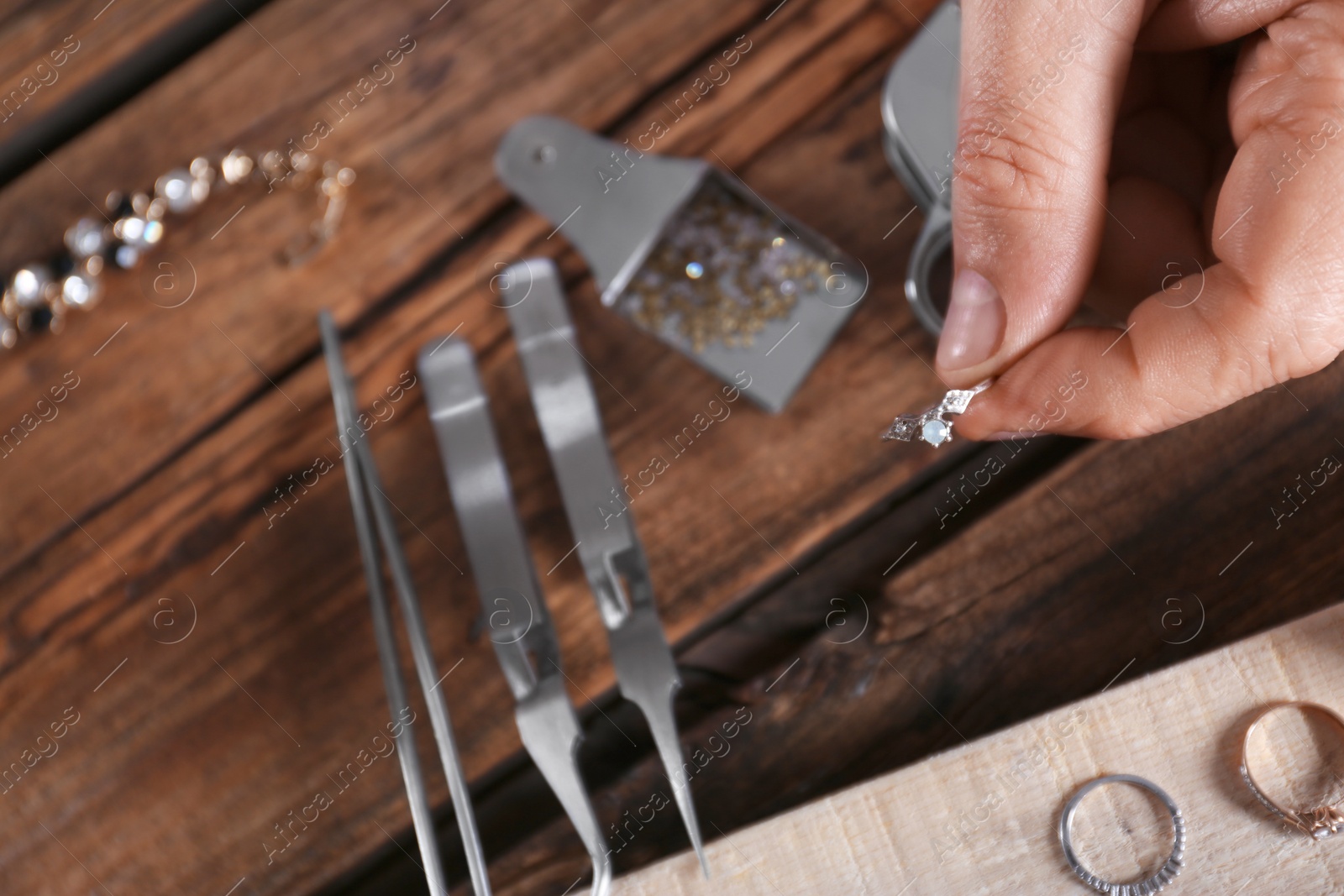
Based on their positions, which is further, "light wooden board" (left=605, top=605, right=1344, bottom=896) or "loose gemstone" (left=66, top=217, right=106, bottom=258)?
"loose gemstone" (left=66, top=217, right=106, bottom=258)

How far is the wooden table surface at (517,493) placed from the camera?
26.1 inches

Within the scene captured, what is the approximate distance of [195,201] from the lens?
30.1 inches

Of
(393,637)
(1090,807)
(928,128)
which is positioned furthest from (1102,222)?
(393,637)

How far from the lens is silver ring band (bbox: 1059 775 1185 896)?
550mm

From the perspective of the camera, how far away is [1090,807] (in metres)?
0.56

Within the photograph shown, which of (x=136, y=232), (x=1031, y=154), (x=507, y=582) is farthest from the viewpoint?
(x=136, y=232)

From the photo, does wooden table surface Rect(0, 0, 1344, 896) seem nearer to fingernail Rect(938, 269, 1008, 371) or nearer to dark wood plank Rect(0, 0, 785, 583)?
dark wood plank Rect(0, 0, 785, 583)

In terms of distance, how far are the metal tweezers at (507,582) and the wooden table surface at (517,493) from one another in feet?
0.14

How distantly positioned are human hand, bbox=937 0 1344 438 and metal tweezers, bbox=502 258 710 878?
246 mm

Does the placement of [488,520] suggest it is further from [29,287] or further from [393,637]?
[29,287]

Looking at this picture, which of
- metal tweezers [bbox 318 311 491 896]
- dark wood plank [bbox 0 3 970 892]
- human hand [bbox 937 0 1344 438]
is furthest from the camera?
dark wood plank [bbox 0 3 970 892]

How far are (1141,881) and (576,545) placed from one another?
16.4 inches

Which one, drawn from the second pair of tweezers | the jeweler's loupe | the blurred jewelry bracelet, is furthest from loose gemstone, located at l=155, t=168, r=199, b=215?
the jeweler's loupe

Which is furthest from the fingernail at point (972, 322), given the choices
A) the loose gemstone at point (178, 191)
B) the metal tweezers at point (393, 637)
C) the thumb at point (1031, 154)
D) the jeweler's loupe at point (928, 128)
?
the loose gemstone at point (178, 191)
